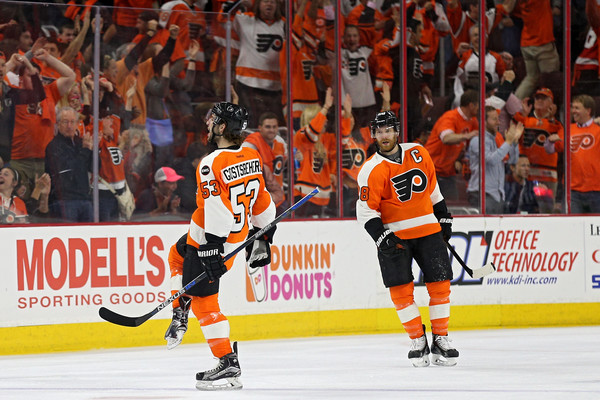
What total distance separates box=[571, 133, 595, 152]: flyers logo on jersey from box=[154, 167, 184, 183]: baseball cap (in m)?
3.18

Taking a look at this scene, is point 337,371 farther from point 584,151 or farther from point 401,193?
point 584,151

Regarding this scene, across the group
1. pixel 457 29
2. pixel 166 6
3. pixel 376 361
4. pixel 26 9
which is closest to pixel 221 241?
pixel 376 361

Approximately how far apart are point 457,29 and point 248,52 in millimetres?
1699

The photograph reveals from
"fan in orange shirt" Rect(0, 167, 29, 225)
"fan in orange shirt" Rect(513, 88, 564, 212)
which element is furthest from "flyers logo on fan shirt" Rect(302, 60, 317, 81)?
"fan in orange shirt" Rect(0, 167, 29, 225)

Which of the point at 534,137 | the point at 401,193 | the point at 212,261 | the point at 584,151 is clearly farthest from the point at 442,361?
the point at 584,151

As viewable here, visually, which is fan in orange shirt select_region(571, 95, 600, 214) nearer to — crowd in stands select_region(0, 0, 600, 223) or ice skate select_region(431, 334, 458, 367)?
crowd in stands select_region(0, 0, 600, 223)

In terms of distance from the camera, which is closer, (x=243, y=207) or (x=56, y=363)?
(x=243, y=207)

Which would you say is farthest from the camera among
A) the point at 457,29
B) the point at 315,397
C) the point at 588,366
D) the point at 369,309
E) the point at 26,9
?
the point at 457,29

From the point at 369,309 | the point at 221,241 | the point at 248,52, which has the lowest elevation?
the point at 369,309

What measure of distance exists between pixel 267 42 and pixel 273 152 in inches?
32.1

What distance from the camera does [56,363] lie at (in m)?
6.50

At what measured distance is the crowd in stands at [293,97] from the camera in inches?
291

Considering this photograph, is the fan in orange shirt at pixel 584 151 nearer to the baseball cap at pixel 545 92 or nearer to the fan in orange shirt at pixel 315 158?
the baseball cap at pixel 545 92

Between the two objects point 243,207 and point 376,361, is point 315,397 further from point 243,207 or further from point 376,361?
point 376,361
